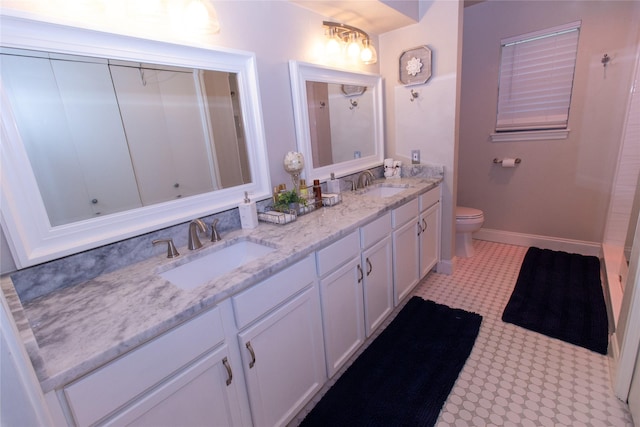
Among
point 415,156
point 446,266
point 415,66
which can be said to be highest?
point 415,66

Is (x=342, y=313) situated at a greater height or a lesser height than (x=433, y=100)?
lesser

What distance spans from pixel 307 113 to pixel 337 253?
0.97m

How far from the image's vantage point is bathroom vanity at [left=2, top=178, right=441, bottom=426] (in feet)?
2.44

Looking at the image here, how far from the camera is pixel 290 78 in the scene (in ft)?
5.91

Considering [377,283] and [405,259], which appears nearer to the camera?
[377,283]

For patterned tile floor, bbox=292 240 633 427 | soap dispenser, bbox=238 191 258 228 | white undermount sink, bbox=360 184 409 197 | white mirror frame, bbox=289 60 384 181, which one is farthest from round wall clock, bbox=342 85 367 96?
patterned tile floor, bbox=292 240 633 427

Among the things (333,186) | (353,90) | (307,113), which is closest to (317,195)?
(333,186)

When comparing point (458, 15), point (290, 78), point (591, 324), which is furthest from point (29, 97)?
point (591, 324)

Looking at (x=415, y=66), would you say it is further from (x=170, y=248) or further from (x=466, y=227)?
(x=170, y=248)

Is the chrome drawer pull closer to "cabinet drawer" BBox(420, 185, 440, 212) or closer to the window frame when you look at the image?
"cabinet drawer" BBox(420, 185, 440, 212)

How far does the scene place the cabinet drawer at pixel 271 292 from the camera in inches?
41.1

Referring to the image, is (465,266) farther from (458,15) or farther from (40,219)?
(40,219)

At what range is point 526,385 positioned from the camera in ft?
5.07

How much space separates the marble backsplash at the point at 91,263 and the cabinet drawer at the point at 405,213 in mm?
1021
